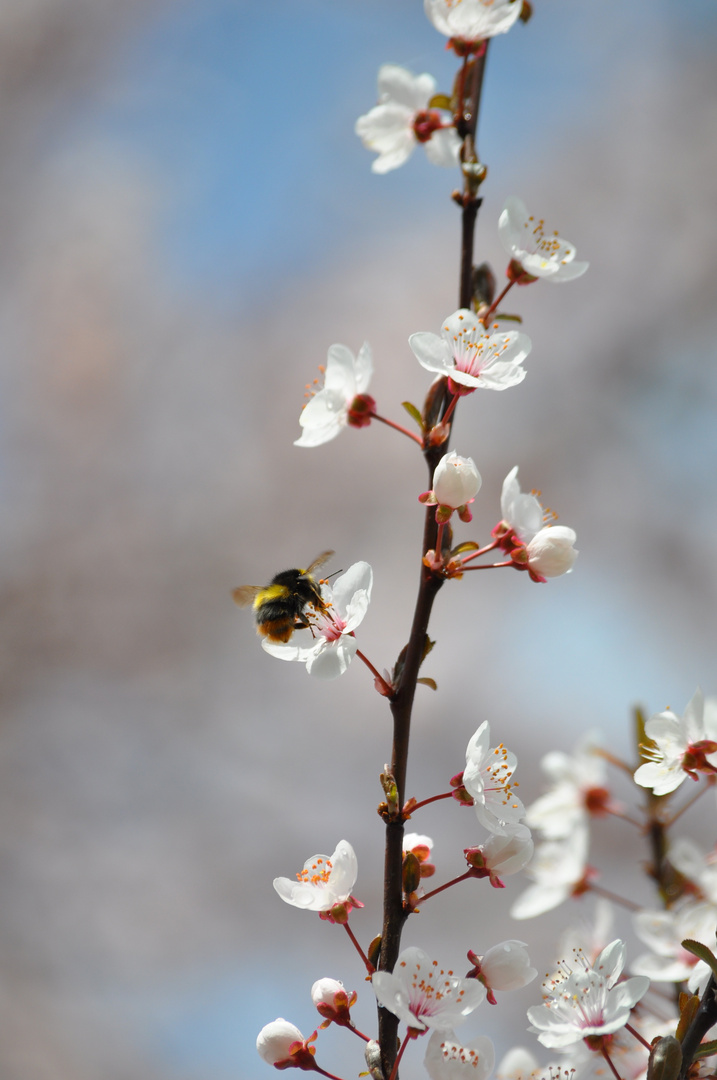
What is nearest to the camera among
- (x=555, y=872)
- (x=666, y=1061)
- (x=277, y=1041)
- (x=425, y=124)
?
(x=666, y=1061)

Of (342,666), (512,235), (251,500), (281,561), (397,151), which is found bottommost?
(342,666)

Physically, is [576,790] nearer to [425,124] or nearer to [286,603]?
[286,603]

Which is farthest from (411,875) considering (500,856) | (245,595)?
(245,595)

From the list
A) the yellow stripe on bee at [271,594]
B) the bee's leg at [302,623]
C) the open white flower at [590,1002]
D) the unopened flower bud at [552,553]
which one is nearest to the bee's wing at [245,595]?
Answer: the yellow stripe on bee at [271,594]

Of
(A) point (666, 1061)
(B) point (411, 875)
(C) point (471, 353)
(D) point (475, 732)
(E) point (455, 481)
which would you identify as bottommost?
(A) point (666, 1061)

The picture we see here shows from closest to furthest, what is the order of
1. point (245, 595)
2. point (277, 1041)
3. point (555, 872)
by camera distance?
1. point (277, 1041)
2. point (245, 595)
3. point (555, 872)

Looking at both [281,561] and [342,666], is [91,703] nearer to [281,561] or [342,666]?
[281,561]

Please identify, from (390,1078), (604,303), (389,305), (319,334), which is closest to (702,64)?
(604,303)
